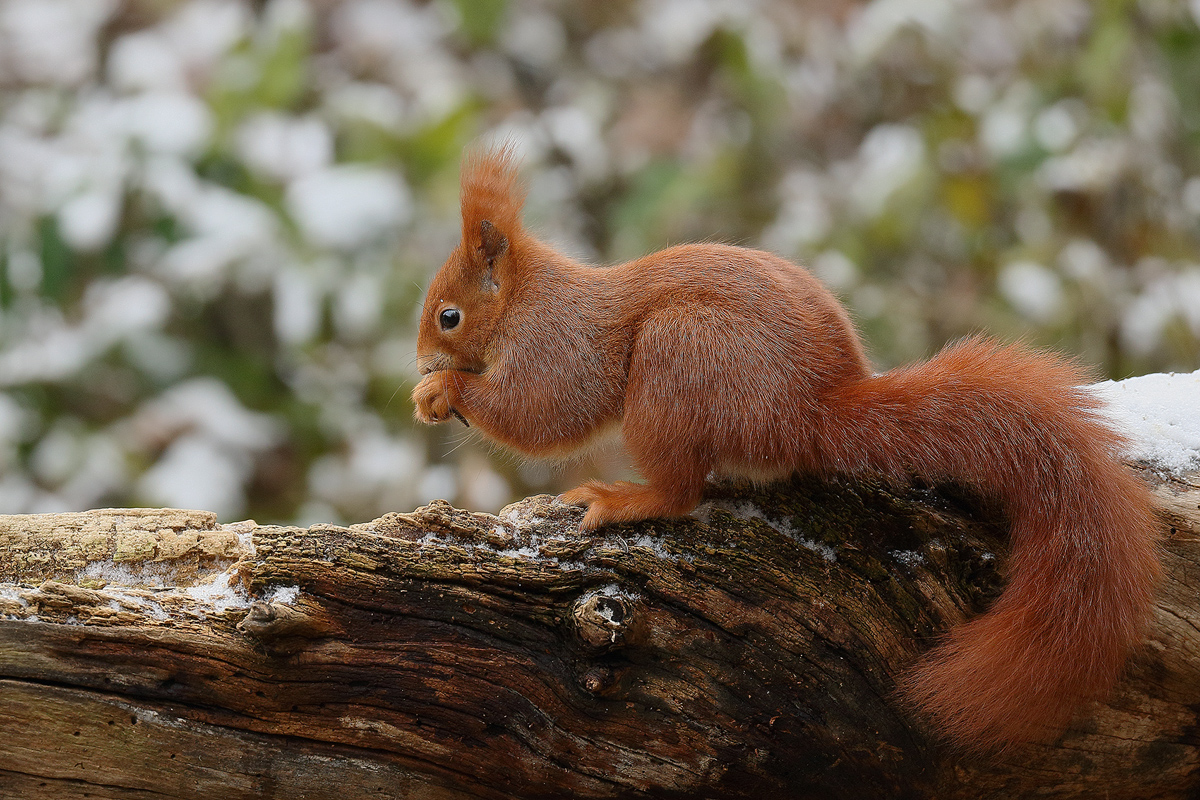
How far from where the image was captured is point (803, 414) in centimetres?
113

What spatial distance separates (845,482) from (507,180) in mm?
588

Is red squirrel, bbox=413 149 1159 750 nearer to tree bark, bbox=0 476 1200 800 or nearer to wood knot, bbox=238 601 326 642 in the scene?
tree bark, bbox=0 476 1200 800

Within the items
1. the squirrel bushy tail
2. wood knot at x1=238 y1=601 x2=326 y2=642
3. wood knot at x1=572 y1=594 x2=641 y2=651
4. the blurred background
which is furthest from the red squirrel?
the blurred background

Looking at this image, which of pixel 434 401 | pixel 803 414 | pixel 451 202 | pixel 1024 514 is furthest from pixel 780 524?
pixel 451 202

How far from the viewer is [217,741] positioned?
1.02 metres

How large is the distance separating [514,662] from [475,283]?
0.51 meters

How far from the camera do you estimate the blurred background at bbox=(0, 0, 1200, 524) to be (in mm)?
2318

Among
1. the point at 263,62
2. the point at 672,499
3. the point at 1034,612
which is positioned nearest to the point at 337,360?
the point at 263,62

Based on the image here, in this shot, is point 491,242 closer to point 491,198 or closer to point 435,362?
point 491,198

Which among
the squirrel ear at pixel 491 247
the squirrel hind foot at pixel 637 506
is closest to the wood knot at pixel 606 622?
the squirrel hind foot at pixel 637 506

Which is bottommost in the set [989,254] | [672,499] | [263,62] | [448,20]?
[672,499]

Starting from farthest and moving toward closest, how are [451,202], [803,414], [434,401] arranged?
[451,202], [434,401], [803,414]

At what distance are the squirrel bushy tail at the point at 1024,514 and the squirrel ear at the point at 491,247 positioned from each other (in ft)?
1.55

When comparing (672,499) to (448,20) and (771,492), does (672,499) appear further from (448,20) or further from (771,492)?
(448,20)
